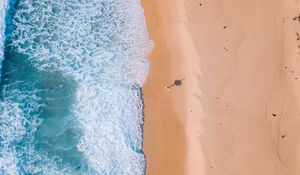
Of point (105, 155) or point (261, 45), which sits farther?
point (261, 45)

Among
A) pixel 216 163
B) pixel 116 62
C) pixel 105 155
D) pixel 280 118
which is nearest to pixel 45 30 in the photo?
pixel 116 62

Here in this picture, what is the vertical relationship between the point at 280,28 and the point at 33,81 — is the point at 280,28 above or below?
above

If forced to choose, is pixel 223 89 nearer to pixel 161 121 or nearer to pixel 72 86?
pixel 161 121

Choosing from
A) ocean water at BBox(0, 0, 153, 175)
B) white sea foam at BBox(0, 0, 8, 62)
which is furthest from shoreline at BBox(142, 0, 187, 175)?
white sea foam at BBox(0, 0, 8, 62)

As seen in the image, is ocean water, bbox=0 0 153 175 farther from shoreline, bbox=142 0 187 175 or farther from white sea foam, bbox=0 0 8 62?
shoreline, bbox=142 0 187 175

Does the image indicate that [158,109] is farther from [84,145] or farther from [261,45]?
[261,45]

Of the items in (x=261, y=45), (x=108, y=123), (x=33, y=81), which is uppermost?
(x=261, y=45)
